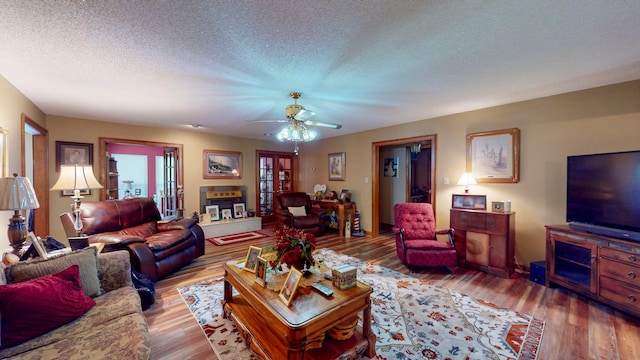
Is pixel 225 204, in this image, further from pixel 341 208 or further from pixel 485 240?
pixel 485 240

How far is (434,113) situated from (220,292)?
13.0ft

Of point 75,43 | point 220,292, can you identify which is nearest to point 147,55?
point 75,43

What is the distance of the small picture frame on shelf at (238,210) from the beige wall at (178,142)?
21cm

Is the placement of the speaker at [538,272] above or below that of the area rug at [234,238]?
above

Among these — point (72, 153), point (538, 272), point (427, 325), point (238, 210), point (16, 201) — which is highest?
point (72, 153)

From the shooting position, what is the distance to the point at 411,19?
5.21 feet

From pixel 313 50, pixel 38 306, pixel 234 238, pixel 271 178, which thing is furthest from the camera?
pixel 271 178

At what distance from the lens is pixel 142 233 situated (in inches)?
136

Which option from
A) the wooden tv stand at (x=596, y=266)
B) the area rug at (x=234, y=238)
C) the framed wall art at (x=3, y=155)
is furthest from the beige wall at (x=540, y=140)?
the framed wall art at (x=3, y=155)

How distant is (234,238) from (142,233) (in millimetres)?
1931

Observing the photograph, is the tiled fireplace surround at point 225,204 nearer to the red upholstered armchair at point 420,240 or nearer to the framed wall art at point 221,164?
the framed wall art at point 221,164

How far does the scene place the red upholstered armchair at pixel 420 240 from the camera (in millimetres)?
3328

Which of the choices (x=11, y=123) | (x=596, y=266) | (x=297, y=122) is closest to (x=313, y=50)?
(x=297, y=122)

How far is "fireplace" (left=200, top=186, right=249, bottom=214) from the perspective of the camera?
576 cm
